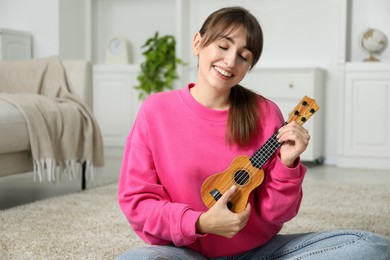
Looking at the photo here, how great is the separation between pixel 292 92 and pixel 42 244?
273 cm

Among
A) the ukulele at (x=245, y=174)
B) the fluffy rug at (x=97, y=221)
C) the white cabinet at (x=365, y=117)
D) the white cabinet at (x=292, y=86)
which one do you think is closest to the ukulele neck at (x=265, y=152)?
the ukulele at (x=245, y=174)

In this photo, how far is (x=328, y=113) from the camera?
4.69 metres

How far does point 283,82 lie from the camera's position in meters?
4.42

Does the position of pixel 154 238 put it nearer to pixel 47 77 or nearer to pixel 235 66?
pixel 235 66

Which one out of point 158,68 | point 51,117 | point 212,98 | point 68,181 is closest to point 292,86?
point 158,68

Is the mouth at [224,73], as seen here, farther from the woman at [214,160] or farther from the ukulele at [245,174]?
the ukulele at [245,174]

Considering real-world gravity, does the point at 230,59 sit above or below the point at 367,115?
above

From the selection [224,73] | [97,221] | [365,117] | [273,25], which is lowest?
[97,221]

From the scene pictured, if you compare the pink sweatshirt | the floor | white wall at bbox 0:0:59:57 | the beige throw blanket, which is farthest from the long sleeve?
white wall at bbox 0:0:59:57

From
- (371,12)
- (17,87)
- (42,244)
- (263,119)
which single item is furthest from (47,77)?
(371,12)

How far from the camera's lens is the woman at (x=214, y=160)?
1.24 meters

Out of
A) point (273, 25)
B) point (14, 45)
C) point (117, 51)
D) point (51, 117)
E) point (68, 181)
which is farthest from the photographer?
point (117, 51)

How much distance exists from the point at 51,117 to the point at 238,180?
1.86 metres

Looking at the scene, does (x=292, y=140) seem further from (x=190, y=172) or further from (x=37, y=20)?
(x=37, y=20)
